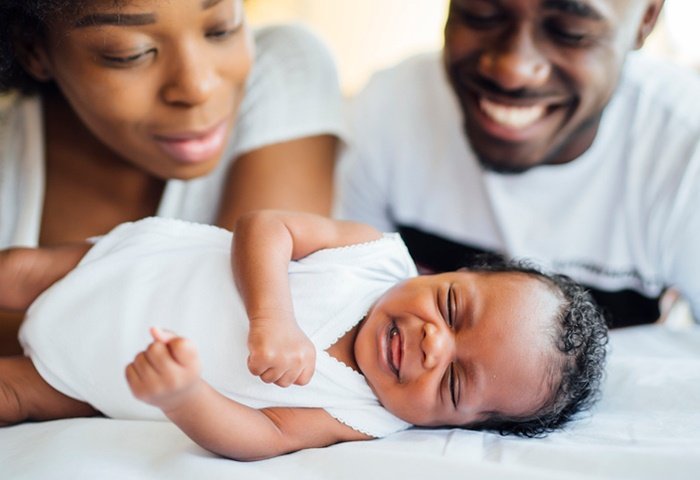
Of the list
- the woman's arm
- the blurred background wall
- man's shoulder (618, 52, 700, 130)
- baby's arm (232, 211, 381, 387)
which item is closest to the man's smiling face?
man's shoulder (618, 52, 700, 130)

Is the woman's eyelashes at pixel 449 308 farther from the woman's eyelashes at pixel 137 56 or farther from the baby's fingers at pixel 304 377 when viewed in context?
the woman's eyelashes at pixel 137 56

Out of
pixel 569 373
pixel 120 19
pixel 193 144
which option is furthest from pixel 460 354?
pixel 120 19

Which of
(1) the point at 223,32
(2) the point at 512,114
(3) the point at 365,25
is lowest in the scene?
(3) the point at 365,25

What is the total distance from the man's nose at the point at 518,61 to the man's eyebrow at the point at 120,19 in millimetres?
689

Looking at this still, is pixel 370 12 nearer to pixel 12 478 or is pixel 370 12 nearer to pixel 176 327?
pixel 176 327

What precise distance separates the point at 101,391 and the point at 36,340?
0.13 metres

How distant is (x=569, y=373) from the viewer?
127cm

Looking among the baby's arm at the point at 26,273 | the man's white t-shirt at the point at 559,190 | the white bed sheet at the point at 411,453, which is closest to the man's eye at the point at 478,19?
the man's white t-shirt at the point at 559,190

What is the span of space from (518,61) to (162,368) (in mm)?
993

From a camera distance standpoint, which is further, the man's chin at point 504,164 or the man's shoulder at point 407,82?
the man's shoulder at point 407,82

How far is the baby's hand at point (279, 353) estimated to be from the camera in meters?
1.09

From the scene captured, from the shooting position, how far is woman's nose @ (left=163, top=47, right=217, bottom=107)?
136 cm

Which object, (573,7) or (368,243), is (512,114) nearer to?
(573,7)

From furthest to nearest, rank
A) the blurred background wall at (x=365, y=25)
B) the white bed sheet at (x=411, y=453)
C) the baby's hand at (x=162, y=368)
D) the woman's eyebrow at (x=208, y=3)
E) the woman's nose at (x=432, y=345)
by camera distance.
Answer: the blurred background wall at (x=365, y=25) → the woman's eyebrow at (x=208, y=3) → the woman's nose at (x=432, y=345) → the white bed sheet at (x=411, y=453) → the baby's hand at (x=162, y=368)
